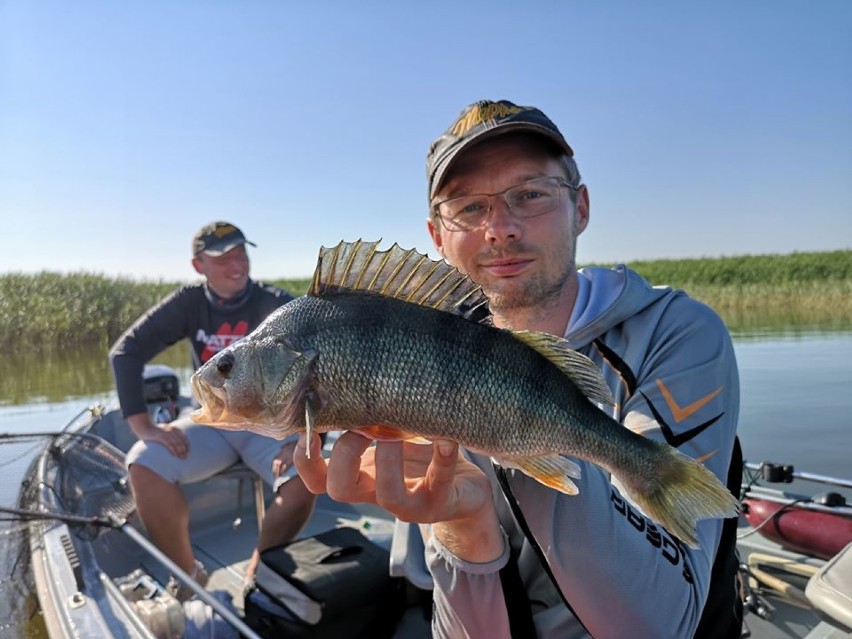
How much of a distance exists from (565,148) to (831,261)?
33.6 meters

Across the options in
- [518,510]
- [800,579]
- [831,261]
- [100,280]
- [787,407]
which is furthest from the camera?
[831,261]

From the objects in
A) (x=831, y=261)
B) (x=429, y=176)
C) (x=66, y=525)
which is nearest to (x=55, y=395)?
(x=66, y=525)

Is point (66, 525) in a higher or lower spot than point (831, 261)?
lower

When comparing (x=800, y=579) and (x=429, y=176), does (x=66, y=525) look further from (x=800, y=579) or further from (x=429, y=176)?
(x=800, y=579)

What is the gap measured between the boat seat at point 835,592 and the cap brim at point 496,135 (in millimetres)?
1824

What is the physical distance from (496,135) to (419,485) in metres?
1.28

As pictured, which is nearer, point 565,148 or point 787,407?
point 565,148

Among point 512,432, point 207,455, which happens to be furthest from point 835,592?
point 207,455

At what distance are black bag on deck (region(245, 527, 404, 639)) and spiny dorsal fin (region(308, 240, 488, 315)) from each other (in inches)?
77.9

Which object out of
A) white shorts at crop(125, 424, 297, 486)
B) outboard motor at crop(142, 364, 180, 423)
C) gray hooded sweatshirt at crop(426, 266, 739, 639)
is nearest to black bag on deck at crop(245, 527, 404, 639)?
white shorts at crop(125, 424, 297, 486)

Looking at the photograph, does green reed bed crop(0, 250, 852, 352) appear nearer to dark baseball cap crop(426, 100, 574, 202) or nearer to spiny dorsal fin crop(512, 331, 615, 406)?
dark baseball cap crop(426, 100, 574, 202)

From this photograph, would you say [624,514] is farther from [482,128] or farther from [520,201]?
[482,128]

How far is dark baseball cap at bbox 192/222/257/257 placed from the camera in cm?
489

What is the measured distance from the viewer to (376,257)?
5.57 ft
